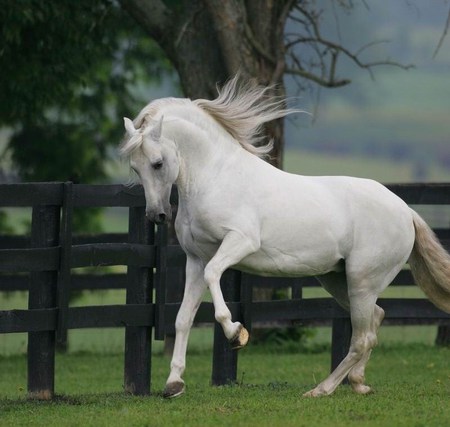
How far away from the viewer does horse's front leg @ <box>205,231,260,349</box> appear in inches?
308

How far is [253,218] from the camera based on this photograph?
323 inches

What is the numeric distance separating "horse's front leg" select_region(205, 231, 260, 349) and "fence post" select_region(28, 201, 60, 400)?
126cm

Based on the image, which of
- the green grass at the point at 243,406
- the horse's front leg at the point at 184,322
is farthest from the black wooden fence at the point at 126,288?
the horse's front leg at the point at 184,322

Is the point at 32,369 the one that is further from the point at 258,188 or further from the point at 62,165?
the point at 62,165

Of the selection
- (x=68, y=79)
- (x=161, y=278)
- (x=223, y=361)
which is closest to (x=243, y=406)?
(x=161, y=278)

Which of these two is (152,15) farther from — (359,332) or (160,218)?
(160,218)

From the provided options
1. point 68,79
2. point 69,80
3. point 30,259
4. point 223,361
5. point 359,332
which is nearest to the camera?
point 30,259

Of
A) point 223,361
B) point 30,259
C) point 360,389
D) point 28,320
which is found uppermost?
point 30,259

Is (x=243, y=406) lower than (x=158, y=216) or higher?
lower

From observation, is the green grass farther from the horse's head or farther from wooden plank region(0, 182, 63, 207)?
Answer: wooden plank region(0, 182, 63, 207)

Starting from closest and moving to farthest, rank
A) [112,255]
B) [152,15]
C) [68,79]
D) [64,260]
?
[64,260]
[112,255]
[152,15]
[68,79]

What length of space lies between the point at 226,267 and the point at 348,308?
4.84 feet

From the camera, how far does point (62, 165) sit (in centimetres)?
1919

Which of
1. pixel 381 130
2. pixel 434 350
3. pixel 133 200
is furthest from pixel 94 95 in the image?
pixel 381 130
